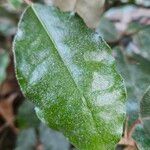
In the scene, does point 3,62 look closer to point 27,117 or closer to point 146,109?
point 27,117

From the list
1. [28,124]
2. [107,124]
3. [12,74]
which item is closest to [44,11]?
[107,124]

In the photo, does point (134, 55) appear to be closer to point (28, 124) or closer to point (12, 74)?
point (28, 124)

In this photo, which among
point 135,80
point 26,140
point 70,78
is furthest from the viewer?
point 26,140

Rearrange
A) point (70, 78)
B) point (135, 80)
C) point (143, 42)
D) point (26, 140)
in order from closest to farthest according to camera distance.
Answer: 1. point (70, 78)
2. point (135, 80)
3. point (143, 42)
4. point (26, 140)

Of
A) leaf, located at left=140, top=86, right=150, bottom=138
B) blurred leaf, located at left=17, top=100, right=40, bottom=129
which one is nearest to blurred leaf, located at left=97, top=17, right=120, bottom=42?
blurred leaf, located at left=17, top=100, right=40, bottom=129

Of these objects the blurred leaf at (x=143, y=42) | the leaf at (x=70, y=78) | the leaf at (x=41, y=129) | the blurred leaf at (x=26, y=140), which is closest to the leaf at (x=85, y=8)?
the leaf at (x=70, y=78)

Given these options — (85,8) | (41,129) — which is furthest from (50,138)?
(85,8)

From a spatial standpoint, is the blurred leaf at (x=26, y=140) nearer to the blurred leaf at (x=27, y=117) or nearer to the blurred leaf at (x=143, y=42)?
the blurred leaf at (x=27, y=117)
